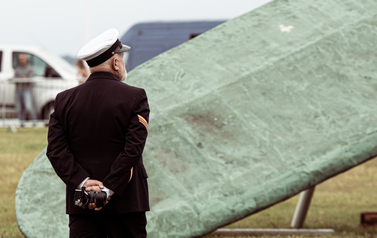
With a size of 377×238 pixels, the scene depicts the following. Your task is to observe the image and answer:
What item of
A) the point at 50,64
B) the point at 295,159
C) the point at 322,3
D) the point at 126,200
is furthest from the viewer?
the point at 50,64

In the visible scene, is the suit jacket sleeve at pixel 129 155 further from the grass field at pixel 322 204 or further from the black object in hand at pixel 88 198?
the grass field at pixel 322 204

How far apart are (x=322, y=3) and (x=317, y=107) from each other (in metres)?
1.00

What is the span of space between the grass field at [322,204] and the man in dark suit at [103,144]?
212 cm

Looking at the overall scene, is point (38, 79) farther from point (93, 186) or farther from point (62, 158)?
point (93, 186)

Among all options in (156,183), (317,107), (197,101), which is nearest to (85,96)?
(156,183)

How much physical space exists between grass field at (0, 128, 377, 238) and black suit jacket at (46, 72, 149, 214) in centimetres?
214

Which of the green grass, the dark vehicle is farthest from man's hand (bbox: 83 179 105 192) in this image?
the dark vehicle

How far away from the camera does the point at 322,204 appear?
5.95m

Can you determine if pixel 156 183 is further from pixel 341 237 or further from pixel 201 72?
pixel 341 237

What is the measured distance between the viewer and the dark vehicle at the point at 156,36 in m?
12.4

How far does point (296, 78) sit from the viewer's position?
3.80 metres

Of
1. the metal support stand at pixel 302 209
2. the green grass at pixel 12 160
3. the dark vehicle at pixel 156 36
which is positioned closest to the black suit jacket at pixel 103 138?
the green grass at pixel 12 160

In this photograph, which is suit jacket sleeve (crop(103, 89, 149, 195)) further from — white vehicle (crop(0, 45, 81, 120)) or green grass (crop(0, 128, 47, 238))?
white vehicle (crop(0, 45, 81, 120))

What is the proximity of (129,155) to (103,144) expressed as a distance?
0.45 feet
